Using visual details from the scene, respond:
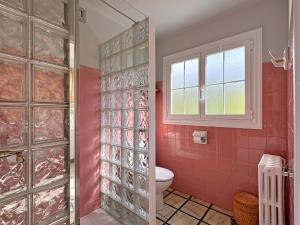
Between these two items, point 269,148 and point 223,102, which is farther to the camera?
point 223,102

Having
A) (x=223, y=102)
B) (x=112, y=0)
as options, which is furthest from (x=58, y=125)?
(x=223, y=102)

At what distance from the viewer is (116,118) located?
170 cm

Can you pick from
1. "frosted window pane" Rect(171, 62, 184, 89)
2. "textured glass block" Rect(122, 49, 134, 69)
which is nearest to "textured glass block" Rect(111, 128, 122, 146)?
"textured glass block" Rect(122, 49, 134, 69)

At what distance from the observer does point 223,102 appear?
2.00 metres

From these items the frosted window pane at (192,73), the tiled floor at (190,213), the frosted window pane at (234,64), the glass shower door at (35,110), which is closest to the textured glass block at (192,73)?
the frosted window pane at (192,73)

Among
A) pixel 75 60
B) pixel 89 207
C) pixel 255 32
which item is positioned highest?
pixel 255 32

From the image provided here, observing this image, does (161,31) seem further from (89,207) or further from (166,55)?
(89,207)

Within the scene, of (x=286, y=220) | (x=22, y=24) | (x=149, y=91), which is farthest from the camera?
(x=286, y=220)

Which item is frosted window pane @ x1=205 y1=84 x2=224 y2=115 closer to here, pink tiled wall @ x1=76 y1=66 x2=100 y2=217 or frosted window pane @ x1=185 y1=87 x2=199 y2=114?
frosted window pane @ x1=185 y1=87 x2=199 y2=114

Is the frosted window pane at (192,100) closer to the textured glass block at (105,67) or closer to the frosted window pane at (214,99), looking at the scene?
the frosted window pane at (214,99)

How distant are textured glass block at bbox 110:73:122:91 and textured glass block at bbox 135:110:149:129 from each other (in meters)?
0.39

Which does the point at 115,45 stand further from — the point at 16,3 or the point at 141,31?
the point at 16,3

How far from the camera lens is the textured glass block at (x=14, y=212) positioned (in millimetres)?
734

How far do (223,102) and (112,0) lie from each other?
1.62 m
